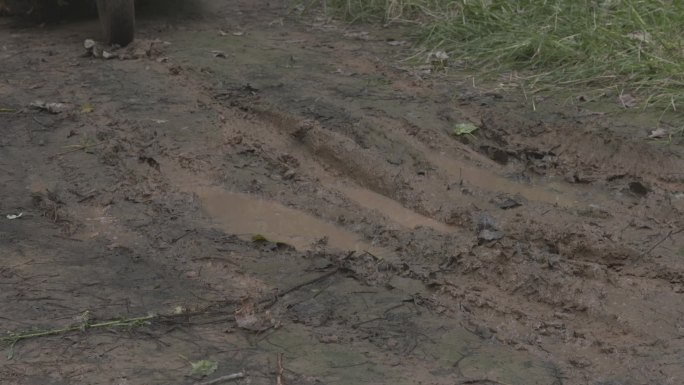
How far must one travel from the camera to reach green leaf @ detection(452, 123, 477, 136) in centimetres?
506

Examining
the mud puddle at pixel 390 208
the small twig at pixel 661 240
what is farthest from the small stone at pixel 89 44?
the small twig at pixel 661 240

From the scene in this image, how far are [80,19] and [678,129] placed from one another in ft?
15.4

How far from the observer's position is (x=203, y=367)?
2.90 meters

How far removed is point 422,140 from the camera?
4.99 meters

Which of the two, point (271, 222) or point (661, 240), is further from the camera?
point (271, 222)

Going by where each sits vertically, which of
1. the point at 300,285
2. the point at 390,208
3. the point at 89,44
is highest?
the point at 300,285

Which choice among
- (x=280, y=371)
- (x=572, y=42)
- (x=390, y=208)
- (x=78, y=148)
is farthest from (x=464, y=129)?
(x=280, y=371)

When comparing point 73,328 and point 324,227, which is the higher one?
point 73,328

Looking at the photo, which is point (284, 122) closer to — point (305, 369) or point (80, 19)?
point (305, 369)

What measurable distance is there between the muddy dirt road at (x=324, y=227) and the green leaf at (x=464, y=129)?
67mm

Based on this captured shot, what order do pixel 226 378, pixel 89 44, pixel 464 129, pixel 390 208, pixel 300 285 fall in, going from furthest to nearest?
1. pixel 89 44
2. pixel 464 129
3. pixel 390 208
4. pixel 300 285
5. pixel 226 378

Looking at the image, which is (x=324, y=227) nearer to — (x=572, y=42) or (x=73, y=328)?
(x=73, y=328)

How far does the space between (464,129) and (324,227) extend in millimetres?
1279

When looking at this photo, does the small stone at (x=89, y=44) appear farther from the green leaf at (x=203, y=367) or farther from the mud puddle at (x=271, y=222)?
the green leaf at (x=203, y=367)
